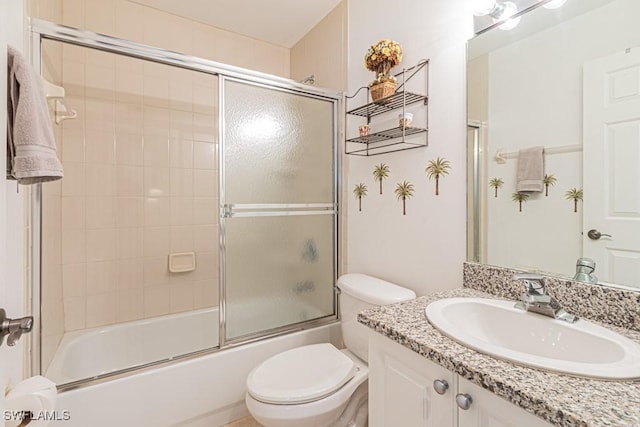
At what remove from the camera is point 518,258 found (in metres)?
1.09

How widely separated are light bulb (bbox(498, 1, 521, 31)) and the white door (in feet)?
1.07

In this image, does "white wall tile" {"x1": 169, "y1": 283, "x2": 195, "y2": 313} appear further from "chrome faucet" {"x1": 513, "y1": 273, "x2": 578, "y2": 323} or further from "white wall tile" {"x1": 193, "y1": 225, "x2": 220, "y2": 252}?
"chrome faucet" {"x1": 513, "y1": 273, "x2": 578, "y2": 323}

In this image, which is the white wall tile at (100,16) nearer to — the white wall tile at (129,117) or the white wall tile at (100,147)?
the white wall tile at (129,117)

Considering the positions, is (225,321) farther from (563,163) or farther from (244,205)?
(563,163)

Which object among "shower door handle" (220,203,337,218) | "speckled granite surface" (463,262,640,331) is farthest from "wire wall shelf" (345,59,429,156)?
"speckled granite surface" (463,262,640,331)

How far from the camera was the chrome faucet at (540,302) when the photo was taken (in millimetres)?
862

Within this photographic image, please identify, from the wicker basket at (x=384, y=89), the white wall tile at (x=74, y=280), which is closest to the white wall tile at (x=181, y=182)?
the white wall tile at (x=74, y=280)

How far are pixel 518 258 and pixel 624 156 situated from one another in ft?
1.42

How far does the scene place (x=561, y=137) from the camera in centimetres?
98

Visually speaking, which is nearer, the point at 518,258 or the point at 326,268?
the point at 518,258

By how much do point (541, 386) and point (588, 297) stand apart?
51 centimetres

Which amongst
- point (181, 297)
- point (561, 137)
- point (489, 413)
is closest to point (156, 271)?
point (181, 297)

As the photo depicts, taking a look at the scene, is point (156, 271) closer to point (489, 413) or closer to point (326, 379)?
point (326, 379)

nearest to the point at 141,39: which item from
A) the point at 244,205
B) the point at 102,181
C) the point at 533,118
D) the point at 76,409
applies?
the point at 102,181
